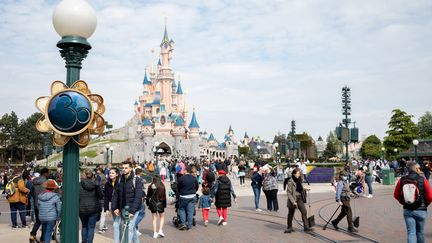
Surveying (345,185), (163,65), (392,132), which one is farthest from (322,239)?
(163,65)

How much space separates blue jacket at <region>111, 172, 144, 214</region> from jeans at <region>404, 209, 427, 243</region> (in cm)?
465

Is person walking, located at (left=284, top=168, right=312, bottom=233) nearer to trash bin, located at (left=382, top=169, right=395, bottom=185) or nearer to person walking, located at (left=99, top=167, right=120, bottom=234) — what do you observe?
person walking, located at (left=99, top=167, right=120, bottom=234)

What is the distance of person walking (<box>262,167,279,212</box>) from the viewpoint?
1389cm

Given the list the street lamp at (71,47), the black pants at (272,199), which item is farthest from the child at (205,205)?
the street lamp at (71,47)

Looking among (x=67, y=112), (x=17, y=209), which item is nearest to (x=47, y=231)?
(x=17, y=209)

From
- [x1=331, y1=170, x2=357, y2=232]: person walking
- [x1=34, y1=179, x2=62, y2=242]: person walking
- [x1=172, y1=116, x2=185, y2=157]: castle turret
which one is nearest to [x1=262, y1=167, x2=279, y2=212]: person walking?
[x1=331, y1=170, x2=357, y2=232]: person walking

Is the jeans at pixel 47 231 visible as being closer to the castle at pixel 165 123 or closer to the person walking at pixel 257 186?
the person walking at pixel 257 186

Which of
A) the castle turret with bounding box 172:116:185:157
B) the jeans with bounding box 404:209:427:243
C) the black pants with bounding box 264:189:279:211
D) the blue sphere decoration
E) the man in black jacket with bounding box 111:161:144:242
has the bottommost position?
the black pants with bounding box 264:189:279:211

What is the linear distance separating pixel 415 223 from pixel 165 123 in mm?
78655

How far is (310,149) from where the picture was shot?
101m

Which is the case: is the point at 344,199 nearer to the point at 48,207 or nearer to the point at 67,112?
the point at 48,207

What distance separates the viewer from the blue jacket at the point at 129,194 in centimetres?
725

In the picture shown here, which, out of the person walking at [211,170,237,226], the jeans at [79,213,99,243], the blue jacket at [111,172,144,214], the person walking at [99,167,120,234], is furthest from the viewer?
the person walking at [211,170,237,226]

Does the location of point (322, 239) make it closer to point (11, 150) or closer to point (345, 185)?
point (345, 185)
